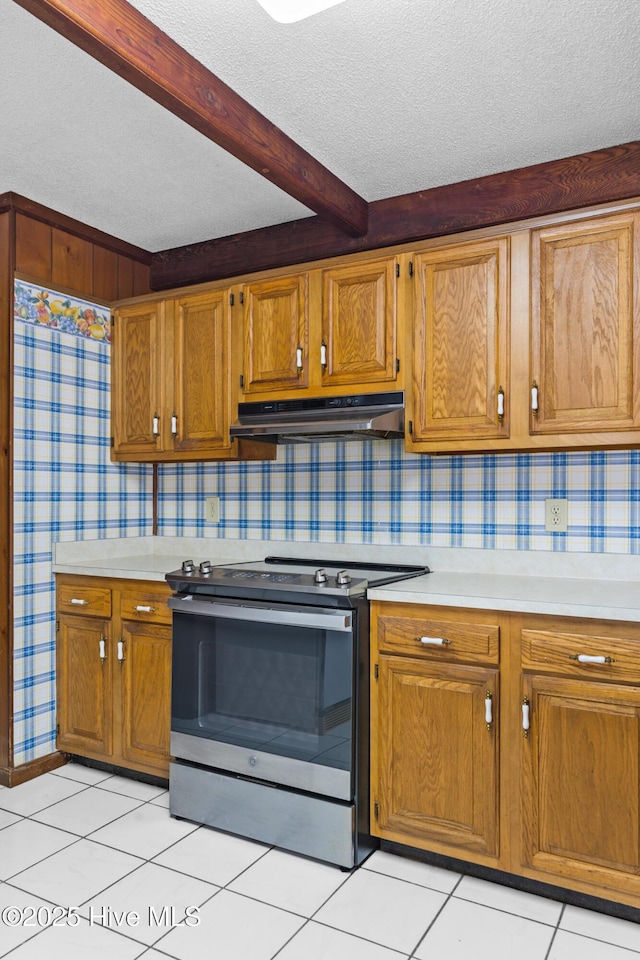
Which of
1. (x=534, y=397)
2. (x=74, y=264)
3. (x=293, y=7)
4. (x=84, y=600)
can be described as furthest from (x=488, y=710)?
(x=74, y=264)

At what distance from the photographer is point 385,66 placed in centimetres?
194

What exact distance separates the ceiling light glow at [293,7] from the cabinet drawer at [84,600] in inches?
86.3

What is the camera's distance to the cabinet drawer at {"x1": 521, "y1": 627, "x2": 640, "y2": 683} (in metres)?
1.89

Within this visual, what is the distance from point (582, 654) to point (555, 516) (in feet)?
2.43

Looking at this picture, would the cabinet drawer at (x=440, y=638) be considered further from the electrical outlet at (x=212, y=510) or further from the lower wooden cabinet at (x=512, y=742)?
the electrical outlet at (x=212, y=510)

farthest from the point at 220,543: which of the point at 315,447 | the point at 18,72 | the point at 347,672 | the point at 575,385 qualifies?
the point at 18,72

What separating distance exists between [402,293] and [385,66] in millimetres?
782

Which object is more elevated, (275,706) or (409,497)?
(409,497)

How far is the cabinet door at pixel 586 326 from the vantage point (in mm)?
2195

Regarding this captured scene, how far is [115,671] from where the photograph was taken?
9.42ft

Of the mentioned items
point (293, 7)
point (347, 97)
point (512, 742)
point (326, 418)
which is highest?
point (347, 97)

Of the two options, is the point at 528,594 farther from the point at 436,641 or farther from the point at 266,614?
the point at 266,614

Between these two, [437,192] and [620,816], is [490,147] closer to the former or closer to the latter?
[437,192]

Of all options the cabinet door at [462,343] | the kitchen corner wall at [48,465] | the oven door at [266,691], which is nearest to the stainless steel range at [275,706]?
the oven door at [266,691]
